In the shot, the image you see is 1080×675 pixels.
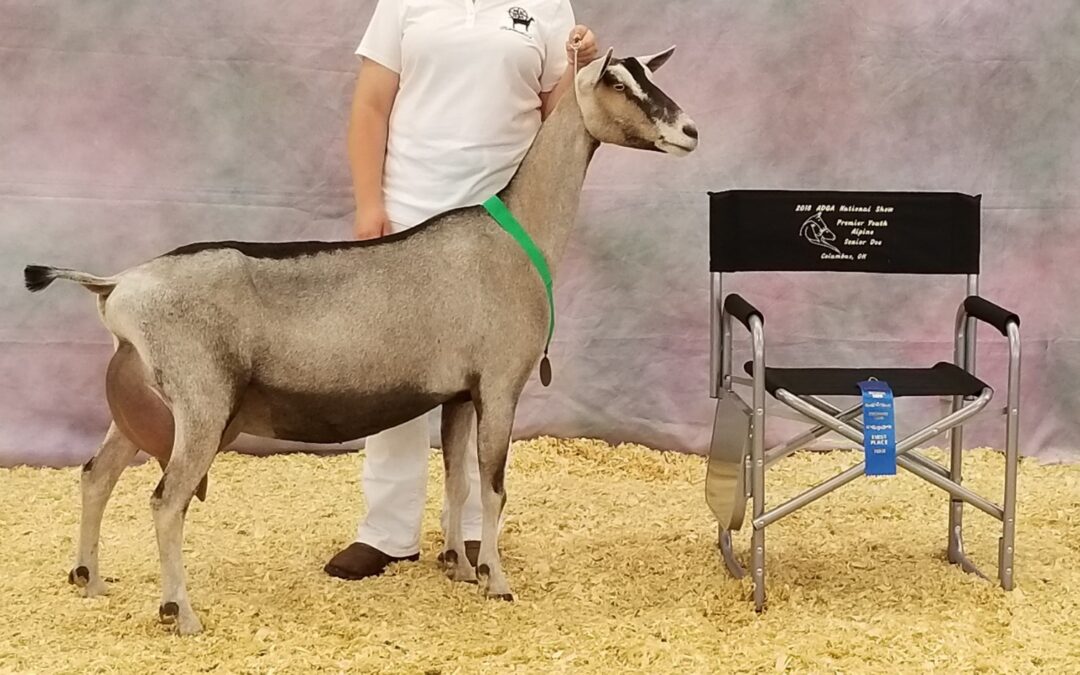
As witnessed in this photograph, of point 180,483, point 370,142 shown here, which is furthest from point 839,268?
point 180,483

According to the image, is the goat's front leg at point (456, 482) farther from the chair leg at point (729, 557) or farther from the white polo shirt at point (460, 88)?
the chair leg at point (729, 557)

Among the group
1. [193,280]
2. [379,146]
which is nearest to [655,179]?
[379,146]

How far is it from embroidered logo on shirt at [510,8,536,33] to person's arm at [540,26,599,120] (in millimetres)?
114

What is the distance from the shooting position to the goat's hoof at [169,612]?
2.55 meters

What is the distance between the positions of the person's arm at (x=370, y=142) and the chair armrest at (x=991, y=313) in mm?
1604

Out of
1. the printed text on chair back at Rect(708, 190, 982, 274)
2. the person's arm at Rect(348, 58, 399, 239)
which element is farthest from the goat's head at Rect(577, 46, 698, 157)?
the person's arm at Rect(348, 58, 399, 239)

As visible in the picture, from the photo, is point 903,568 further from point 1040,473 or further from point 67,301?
point 67,301

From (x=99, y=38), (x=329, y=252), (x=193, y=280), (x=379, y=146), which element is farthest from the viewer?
(x=99, y=38)

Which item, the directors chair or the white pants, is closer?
the directors chair

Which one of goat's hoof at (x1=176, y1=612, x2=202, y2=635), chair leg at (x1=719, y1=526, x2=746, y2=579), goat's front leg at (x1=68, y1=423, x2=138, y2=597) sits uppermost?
goat's front leg at (x1=68, y1=423, x2=138, y2=597)

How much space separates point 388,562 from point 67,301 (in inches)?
72.8

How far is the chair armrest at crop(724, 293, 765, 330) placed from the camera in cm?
279

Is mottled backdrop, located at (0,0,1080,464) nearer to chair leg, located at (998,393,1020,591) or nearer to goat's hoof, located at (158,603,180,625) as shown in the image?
chair leg, located at (998,393,1020,591)

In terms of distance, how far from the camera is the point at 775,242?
9.93 feet
